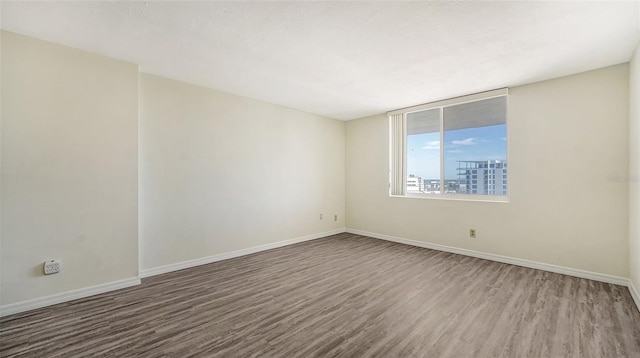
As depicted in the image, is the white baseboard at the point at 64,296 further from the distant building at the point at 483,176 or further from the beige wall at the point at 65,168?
the distant building at the point at 483,176

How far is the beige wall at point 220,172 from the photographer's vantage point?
3322 millimetres

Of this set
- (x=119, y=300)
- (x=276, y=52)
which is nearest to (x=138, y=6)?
(x=276, y=52)

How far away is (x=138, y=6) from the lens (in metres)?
2.02

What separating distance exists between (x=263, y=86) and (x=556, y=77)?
3955 millimetres

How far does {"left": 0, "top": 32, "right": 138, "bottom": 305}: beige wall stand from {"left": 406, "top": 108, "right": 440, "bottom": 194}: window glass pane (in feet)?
14.7

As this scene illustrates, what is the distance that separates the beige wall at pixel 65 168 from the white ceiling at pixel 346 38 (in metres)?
0.27

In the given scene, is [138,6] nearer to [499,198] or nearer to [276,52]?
[276,52]

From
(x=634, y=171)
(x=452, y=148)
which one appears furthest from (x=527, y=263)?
(x=452, y=148)

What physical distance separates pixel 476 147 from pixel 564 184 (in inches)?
47.9

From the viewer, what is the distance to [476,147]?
4164 millimetres

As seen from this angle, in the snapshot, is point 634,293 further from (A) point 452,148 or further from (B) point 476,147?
(A) point 452,148

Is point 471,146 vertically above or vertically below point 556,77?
Result: below

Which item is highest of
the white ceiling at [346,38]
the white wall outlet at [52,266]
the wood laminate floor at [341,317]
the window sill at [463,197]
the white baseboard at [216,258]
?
the white ceiling at [346,38]

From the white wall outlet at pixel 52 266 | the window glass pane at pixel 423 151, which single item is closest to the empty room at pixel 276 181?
the white wall outlet at pixel 52 266
